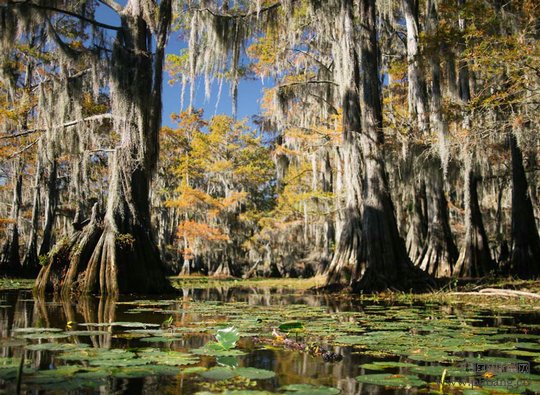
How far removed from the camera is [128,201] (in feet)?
25.4

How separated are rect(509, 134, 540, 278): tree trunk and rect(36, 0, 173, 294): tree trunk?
775 centimetres

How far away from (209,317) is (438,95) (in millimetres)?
8044

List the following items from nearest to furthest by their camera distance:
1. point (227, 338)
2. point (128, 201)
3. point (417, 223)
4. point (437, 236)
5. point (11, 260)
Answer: point (227, 338) < point (128, 201) < point (437, 236) < point (417, 223) < point (11, 260)

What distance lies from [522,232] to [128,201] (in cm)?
867

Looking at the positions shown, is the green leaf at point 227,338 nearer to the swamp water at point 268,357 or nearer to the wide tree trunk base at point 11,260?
the swamp water at point 268,357

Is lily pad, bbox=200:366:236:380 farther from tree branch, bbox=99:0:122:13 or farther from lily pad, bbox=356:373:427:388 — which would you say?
tree branch, bbox=99:0:122:13

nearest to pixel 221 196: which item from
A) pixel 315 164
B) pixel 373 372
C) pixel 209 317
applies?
pixel 315 164

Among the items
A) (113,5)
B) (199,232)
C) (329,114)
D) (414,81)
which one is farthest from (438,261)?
(199,232)

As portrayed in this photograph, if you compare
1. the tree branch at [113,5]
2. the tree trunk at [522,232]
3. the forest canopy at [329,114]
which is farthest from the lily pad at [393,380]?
the tree trunk at [522,232]

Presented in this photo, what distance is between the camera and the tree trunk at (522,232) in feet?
34.6

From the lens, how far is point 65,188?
2398 cm

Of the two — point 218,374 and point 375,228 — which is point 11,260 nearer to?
point 375,228

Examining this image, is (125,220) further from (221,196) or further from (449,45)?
(221,196)

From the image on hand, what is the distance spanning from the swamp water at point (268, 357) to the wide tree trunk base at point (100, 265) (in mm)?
3157
